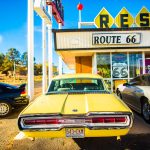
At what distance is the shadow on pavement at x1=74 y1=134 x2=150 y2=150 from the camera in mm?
5395

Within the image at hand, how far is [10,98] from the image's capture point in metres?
9.38

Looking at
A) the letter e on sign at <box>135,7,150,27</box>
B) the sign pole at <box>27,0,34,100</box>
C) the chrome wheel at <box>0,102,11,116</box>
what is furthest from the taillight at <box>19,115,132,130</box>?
the letter e on sign at <box>135,7,150,27</box>

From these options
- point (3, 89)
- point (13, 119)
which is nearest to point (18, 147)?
point (13, 119)

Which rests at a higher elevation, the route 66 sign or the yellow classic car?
the route 66 sign

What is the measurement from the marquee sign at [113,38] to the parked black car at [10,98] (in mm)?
6569

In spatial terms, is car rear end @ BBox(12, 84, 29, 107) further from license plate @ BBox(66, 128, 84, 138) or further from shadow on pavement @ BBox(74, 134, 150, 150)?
license plate @ BBox(66, 128, 84, 138)

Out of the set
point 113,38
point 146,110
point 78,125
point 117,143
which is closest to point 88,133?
point 78,125

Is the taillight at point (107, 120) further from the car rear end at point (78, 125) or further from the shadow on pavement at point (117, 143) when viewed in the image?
the shadow on pavement at point (117, 143)

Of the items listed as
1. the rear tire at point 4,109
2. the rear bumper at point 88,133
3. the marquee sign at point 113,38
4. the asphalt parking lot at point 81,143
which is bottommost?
the asphalt parking lot at point 81,143

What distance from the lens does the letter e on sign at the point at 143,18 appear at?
18328mm

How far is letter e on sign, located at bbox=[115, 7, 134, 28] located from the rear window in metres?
12.3

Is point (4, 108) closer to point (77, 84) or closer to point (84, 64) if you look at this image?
point (77, 84)

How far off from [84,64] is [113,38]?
4.88 metres

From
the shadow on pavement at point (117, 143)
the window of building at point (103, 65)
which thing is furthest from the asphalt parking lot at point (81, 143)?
the window of building at point (103, 65)
